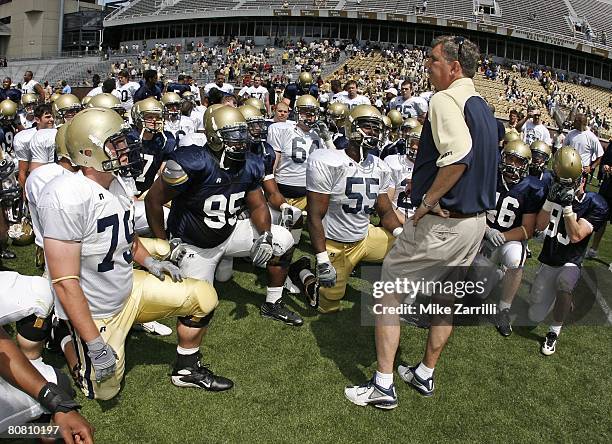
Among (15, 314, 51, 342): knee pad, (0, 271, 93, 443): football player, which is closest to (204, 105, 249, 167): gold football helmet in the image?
(15, 314, 51, 342): knee pad

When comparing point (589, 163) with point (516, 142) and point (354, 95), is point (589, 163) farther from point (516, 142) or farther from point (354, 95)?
point (516, 142)

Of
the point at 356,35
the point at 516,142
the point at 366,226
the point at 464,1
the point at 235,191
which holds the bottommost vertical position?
the point at 366,226

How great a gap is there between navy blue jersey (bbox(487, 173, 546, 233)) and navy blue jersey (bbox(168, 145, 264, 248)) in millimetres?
2350

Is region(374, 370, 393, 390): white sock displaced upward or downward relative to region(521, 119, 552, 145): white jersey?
downward

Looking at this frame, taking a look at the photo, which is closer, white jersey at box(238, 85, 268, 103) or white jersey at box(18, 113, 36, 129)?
white jersey at box(18, 113, 36, 129)

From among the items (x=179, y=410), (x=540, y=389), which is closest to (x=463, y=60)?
(x=540, y=389)

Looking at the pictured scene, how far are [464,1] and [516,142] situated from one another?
135ft

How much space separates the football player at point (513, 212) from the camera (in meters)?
4.86

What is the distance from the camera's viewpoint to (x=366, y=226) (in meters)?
5.00

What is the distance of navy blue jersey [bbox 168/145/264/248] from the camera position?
3.93m

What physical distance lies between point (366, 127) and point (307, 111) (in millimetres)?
2169

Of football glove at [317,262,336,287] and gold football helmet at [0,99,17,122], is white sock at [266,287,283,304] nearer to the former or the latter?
football glove at [317,262,336,287]

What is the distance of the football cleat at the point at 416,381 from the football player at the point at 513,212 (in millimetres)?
1468

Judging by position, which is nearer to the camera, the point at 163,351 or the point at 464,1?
the point at 163,351
